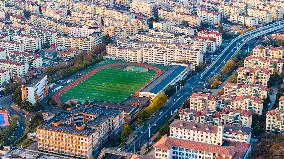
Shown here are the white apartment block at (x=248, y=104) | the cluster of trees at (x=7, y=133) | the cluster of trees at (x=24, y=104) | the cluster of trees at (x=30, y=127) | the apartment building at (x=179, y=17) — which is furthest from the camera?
the apartment building at (x=179, y=17)

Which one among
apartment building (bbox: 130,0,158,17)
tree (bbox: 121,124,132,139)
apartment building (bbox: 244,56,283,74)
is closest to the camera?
tree (bbox: 121,124,132,139)

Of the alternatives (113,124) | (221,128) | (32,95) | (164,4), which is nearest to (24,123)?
(32,95)

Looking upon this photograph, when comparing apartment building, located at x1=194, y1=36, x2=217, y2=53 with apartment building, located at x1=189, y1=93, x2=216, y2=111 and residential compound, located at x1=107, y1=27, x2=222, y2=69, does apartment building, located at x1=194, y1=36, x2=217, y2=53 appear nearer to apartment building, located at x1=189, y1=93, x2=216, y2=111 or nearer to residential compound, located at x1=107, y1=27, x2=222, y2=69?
residential compound, located at x1=107, y1=27, x2=222, y2=69

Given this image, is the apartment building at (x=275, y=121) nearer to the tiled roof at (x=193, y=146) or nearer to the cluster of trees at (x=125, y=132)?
the tiled roof at (x=193, y=146)

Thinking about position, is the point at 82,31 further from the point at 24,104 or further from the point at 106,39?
the point at 24,104

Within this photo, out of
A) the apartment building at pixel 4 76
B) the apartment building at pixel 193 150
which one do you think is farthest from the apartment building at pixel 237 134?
the apartment building at pixel 4 76

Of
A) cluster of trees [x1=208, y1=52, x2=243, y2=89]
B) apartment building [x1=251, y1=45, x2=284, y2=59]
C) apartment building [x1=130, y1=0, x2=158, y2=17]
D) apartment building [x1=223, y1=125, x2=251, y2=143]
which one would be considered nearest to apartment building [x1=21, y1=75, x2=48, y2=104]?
cluster of trees [x1=208, y1=52, x2=243, y2=89]
